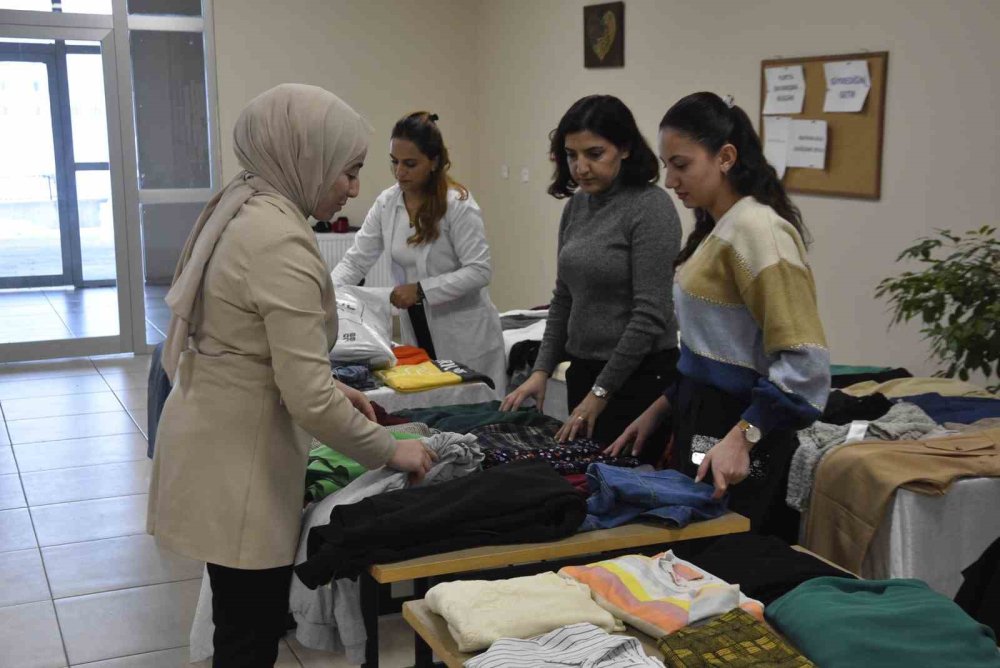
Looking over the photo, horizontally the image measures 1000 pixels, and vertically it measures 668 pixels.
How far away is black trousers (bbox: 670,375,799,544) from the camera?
2008 mm

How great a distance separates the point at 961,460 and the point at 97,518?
3063 millimetres

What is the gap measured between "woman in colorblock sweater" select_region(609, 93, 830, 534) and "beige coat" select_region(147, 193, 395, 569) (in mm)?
652

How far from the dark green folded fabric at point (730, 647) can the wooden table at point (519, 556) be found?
0.40 metres

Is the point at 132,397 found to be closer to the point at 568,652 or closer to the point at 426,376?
the point at 426,376

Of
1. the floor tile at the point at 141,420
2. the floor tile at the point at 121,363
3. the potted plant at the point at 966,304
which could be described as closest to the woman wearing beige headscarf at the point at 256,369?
the potted plant at the point at 966,304

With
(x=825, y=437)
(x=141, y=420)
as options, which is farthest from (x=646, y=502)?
(x=141, y=420)

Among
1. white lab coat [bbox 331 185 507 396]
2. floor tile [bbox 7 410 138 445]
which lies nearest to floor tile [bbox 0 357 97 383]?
floor tile [bbox 7 410 138 445]

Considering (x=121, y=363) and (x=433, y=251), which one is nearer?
(x=433, y=251)

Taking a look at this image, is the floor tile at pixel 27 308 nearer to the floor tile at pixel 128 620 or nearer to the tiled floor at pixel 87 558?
the tiled floor at pixel 87 558

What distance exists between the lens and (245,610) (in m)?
1.88

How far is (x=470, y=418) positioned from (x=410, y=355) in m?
0.95

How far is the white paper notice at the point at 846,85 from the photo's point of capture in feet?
14.5

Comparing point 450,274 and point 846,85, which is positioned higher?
point 846,85

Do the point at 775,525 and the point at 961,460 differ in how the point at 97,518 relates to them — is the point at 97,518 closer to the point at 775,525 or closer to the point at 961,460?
the point at 775,525
